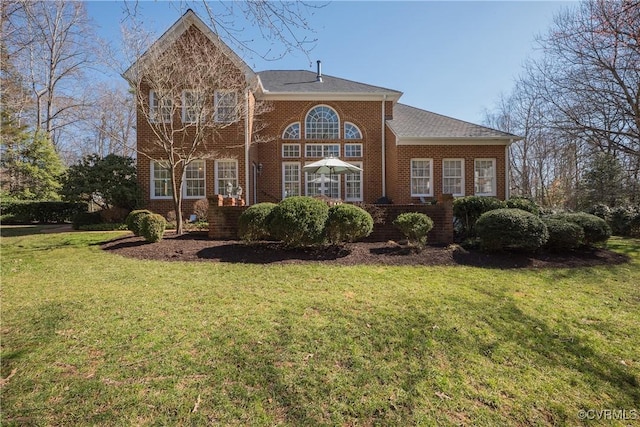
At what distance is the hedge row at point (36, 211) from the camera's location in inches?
660

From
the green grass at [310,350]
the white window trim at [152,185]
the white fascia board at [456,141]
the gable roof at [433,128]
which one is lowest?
the green grass at [310,350]

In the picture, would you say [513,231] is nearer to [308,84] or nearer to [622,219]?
[622,219]

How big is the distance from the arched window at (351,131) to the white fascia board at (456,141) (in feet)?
7.84

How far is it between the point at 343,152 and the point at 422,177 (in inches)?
157

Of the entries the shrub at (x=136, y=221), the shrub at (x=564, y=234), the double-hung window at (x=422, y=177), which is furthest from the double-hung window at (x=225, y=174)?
the shrub at (x=564, y=234)

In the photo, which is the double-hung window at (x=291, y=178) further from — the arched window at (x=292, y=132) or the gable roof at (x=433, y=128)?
the gable roof at (x=433, y=128)

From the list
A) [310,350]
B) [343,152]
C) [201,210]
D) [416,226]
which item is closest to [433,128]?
[343,152]

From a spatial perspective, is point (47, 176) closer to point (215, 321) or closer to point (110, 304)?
point (110, 304)

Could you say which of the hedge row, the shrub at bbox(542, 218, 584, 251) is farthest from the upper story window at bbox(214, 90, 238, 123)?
the shrub at bbox(542, 218, 584, 251)

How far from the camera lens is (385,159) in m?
15.6

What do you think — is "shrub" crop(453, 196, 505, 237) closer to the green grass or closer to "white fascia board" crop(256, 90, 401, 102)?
the green grass

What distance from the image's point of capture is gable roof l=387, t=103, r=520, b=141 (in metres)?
13.9

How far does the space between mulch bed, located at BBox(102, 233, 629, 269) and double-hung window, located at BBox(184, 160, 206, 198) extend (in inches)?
232

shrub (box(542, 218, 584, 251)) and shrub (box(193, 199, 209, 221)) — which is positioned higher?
shrub (box(193, 199, 209, 221))
